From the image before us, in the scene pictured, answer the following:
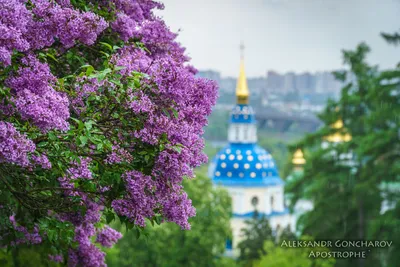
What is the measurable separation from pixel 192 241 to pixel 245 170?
34.1 m

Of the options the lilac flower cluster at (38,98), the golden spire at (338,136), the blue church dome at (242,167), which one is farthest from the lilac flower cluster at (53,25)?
the blue church dome at (242,167)

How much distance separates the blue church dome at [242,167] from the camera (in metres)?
70.2

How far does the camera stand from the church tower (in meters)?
70.2

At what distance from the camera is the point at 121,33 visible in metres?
9.56

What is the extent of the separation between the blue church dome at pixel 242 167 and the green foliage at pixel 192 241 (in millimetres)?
31215

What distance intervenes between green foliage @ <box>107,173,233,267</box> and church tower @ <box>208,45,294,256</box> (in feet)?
102

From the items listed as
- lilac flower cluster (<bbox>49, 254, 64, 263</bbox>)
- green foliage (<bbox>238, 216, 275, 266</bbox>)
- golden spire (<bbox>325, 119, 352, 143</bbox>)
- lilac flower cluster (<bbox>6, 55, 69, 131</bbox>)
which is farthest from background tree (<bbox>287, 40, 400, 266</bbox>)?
lilac flower cluster (<bbox>6, 55, 69, 131</bbox>)

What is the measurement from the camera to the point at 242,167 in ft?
231

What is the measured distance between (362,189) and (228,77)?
7700cm

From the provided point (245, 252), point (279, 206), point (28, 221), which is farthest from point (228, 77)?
point (28, 221)

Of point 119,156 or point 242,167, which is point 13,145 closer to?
point 119,156

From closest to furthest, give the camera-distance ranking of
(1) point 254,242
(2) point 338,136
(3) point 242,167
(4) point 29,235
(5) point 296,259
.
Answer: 1. (4) point 29,235
2. (5) point 296,259
3. (2) point 338,136
4. (1) point 254,242
5. (3) point 242,167

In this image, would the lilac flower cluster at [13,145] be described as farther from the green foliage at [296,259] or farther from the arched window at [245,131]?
the arched window at [245,131]

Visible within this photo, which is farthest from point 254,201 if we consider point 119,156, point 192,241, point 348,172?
point 119,156
